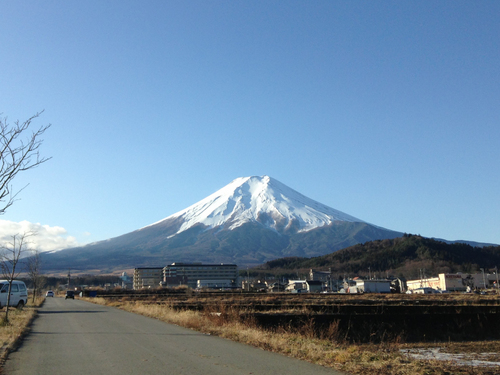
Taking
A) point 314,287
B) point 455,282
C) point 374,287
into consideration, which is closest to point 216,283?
point 314,287

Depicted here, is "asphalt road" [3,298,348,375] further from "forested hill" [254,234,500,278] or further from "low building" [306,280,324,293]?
"forested hill" [254,234,500,278]

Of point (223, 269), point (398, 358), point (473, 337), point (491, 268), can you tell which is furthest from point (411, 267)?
point (398, 358)

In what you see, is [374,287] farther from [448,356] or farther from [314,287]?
[448,356]

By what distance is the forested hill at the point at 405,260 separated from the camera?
423 feet

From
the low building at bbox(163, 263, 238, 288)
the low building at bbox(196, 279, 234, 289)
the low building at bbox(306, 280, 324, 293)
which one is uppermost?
the low building at bbox(163, 263, 238, 288)

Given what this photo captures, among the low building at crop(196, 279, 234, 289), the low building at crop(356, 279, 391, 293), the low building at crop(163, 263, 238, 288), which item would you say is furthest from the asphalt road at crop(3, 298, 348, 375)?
the low building at crop(163, 263, 238, 288)

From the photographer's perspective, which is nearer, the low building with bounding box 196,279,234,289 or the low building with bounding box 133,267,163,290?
the low building with bounding box 196,279,234,289

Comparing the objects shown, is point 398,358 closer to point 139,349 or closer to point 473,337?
point 139,349

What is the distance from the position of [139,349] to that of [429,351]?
10200 millimetres

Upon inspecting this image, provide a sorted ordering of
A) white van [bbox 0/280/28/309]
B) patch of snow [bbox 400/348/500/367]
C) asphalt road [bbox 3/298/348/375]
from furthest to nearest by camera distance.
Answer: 1. white van [bbox 0/280/28/309]
2. patch of snow [bbox 400/348/500/367]
3. asphalt road [bbox 3/298/348/375]

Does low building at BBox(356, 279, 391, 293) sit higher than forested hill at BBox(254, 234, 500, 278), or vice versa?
forested hill at BBox(254, 234, 500, 278)

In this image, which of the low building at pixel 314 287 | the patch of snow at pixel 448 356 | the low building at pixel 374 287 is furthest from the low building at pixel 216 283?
the patch of snow at pixel 448 356

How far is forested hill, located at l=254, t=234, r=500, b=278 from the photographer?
423 feet

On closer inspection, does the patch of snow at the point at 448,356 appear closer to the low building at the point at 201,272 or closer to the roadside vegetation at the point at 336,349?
the roadside vegetation at the point at 336,349
